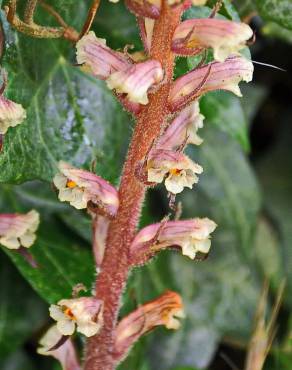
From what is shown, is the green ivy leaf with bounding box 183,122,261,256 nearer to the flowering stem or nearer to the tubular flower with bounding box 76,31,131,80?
the flowering stem

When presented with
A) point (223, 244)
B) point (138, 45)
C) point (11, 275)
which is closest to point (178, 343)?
point (223, 244)

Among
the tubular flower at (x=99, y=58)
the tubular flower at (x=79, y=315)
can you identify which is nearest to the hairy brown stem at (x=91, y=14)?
the tubular flower at (x=99, y=58)

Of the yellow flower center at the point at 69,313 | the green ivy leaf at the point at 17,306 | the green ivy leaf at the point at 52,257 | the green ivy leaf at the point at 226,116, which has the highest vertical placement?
the green ivy leaf at the point at 226,116

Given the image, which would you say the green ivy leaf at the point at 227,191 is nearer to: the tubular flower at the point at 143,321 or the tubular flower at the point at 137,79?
the tubular flower at the point at 143,321

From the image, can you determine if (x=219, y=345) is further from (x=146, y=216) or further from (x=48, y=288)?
(x=48, y=288)

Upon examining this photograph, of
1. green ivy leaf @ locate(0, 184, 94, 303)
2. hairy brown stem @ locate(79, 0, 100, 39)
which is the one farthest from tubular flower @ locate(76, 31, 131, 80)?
green ivy leaf @ locate(0, 184, 94, 303)
